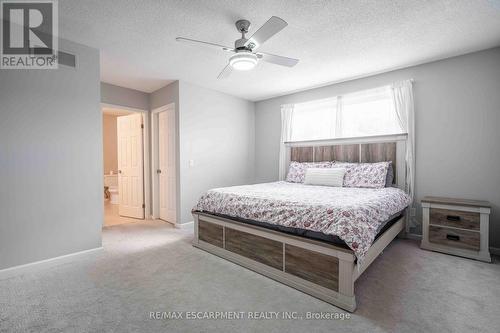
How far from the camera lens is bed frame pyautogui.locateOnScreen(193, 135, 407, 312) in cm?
184

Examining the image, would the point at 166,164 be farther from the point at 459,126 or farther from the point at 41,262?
the point at 459,126

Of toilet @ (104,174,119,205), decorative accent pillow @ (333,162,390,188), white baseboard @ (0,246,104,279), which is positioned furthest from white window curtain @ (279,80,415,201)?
toilet @ (104,174,119,205)

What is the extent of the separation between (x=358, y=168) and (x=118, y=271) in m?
3.46

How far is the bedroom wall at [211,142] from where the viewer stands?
410cm

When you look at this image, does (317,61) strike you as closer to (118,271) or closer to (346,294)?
(346,294)

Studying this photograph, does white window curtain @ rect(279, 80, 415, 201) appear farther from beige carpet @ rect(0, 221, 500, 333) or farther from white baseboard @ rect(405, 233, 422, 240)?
beige carpet @ rect(0, 221, 500, 333)

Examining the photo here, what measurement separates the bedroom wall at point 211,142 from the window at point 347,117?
1150mm

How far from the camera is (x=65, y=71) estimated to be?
268 cm

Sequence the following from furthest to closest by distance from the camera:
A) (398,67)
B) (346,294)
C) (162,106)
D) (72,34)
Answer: (162,106), (398,67), (72,34), (346,294)

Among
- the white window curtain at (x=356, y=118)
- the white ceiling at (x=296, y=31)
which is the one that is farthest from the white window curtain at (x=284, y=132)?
the white ceiling at (x=296, y=31)

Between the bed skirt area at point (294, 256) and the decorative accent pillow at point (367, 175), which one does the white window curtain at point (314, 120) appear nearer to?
the decorative accent pillow at point (367, 175)

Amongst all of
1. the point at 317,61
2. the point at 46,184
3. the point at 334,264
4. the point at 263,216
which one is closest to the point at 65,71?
the point at 46,184

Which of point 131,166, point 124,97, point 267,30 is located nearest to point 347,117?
point 267,30

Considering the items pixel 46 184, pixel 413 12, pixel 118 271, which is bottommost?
pixel 118 271
